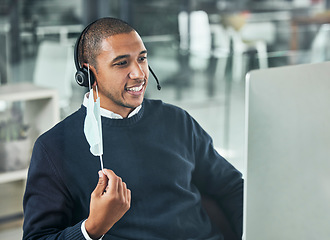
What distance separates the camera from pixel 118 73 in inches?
40.1

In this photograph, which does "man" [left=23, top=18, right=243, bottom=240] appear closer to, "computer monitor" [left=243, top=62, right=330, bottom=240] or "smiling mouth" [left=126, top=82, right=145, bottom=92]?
"smiling mouth" [left=126, top=82, right=145, bottom=92]

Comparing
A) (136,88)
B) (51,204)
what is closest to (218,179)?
(136,88)

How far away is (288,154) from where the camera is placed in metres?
0.91

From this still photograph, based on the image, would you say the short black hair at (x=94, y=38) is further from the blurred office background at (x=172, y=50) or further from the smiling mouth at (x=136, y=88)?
the blurred office background at (x=172, y=50)

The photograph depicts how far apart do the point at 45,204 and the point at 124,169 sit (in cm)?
18

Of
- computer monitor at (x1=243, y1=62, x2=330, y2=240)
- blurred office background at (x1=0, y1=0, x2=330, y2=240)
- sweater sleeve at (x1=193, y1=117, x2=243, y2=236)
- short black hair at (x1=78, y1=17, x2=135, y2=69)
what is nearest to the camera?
computer monitor at (x1=243, y1=62, x2=330, y2=240)

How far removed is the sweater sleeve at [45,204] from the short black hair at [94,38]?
20 cm

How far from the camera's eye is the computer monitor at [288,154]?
89cm

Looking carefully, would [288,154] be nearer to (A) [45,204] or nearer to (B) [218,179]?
(B) [218,179]

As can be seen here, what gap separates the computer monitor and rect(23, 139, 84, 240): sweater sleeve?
0.34 metres

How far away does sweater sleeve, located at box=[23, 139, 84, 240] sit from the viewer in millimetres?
942

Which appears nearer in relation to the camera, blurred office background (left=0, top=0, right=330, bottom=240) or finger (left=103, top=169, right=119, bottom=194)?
finger (left=103, top=169, right=119, bottom=194)

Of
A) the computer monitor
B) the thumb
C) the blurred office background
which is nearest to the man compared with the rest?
the thumb

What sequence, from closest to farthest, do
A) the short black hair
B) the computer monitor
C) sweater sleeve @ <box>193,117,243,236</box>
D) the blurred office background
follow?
1. the computer monitor
2. the short black hair
3. sweater sleeve @ <box>193,117,243,236</box>
4. the blurred office background
